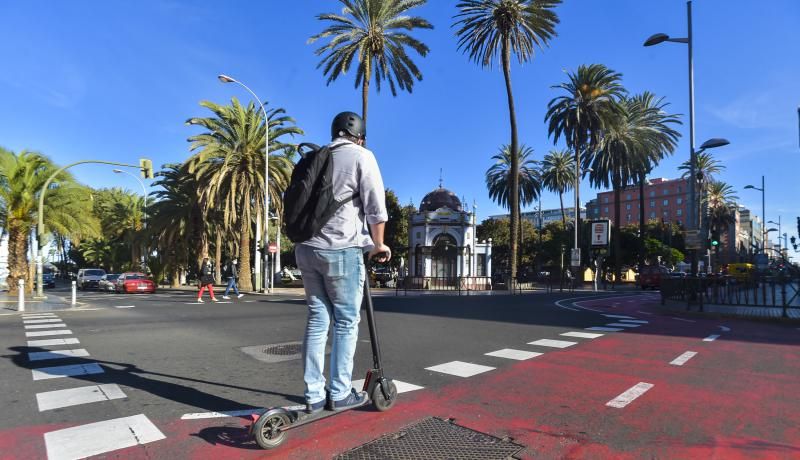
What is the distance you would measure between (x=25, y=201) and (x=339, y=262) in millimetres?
21750

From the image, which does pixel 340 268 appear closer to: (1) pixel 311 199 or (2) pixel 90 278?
(1) pixel 311 199

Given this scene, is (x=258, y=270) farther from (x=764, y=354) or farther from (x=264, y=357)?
(x=764, y=354)

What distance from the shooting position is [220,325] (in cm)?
907

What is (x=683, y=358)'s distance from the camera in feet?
19.9

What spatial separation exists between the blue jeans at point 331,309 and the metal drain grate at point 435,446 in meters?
0.41

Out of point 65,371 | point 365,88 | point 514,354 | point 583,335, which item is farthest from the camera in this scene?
point 365,88

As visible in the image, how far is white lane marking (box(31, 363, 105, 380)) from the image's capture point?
4645 mm

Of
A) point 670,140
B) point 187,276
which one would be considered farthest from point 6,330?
point 670,140

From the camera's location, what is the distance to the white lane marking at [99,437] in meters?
2.82

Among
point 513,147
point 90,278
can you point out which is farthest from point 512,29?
point 90,278

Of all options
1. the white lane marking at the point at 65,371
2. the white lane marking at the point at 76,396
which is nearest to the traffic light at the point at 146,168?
the white lane marking at the point at 65,371

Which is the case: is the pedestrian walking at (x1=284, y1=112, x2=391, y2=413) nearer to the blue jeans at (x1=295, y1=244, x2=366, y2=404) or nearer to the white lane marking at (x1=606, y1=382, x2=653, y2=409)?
the blue jeans at (x1=295, y1=244, x2=366, y2=404)

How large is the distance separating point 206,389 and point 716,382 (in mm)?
4971

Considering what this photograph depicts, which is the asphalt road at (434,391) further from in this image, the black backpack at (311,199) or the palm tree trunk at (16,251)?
the palm tree trunk at (16,251)
